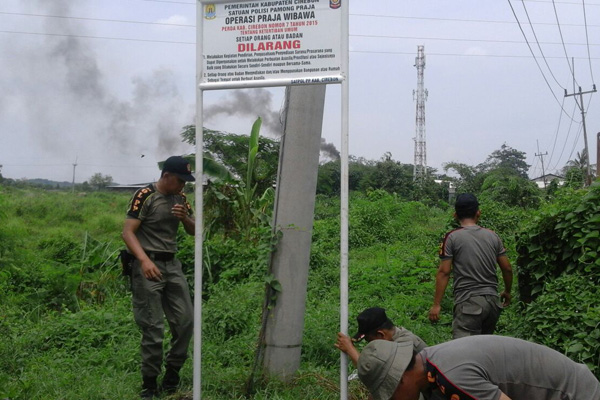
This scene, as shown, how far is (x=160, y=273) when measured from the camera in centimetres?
469

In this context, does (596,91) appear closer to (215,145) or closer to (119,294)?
(215,145)

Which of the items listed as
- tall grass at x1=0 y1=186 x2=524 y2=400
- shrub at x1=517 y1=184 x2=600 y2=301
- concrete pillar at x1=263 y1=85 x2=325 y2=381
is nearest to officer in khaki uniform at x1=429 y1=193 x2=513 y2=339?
shrub at x1=517 y1=184 x2=600 y2=301

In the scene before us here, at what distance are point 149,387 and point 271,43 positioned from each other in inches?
105

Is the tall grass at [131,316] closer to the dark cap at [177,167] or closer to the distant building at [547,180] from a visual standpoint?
the dark cap at [177,167]

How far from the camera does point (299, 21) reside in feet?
11.9

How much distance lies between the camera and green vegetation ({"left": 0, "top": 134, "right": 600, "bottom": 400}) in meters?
4.64

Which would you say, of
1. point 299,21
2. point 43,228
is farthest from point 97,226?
point 299,21

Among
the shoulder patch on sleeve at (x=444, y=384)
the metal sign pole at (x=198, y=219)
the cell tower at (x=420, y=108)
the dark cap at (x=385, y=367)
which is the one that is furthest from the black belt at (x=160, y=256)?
the cell tower at (x=420, y=108)

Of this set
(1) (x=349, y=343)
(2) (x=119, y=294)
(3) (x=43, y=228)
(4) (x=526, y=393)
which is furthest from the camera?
(3) (x=43, y=228)

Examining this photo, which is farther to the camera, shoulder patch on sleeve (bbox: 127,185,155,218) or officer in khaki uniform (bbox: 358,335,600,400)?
shoulder patch on sleeve (bbox: 127,185,155,218)

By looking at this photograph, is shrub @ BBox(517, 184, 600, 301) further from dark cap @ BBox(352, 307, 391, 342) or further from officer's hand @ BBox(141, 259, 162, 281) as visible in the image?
officer's hand @ BBox(141, 259, 162, 281)

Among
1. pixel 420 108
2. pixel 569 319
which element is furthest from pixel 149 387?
pixel 420 108

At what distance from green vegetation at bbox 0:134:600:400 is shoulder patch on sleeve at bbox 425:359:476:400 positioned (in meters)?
1.61

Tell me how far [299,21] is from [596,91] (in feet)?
121
